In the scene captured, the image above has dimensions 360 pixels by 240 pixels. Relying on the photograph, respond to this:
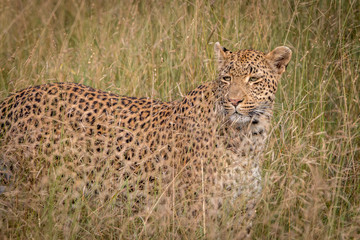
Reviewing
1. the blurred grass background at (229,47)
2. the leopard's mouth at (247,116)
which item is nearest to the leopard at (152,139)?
the leopard's mouth at (247,116)

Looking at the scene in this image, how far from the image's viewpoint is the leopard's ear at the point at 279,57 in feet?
16.7

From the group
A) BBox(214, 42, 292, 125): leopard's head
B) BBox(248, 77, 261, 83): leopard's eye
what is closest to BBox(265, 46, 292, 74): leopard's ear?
BBox(214, 42, 292, 125): leopard's head

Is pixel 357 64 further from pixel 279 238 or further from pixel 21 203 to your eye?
pixel 21 203

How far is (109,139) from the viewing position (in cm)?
512

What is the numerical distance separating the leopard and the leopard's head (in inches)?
0.4

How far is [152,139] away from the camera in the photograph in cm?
520

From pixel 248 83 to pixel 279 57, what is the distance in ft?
1.51

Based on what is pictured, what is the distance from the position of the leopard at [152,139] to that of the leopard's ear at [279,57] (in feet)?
0.03

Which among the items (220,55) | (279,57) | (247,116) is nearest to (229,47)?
(220,55)

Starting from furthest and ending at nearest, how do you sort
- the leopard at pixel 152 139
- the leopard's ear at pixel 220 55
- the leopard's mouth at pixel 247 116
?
the leopard's ear at pixel 220 55 → the leopard's mouth at pixel 247 116 → the leopard at pixel 152 139

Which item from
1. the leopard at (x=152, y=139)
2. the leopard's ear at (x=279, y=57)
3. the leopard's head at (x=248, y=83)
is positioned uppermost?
the leopard's ear at (x=279, y=57)

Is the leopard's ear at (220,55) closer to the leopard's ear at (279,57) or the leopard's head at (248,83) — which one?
the leopard's head at (248,83)

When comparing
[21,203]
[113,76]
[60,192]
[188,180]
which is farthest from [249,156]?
[113,76]

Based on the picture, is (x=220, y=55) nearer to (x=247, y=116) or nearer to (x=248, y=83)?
(x=248, y=83)
